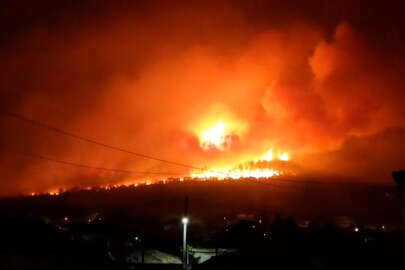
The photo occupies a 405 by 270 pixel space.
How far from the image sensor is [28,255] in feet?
55.5

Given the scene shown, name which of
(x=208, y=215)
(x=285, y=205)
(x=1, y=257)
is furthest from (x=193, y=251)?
(x=285, y=205)

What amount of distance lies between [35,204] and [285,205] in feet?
136

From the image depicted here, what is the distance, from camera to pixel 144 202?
76.5 metres

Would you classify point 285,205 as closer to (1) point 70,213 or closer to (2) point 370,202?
(2) point 370,202

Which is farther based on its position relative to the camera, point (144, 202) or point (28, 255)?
point (144, 202)

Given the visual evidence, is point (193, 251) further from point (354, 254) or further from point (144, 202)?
point (144, 202)

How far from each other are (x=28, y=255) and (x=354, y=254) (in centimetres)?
1414

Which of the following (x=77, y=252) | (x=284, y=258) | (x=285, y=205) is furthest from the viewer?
(x=285, y=205)

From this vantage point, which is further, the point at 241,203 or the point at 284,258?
the point at 241,203

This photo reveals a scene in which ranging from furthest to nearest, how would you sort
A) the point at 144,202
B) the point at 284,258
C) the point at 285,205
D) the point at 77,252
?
the point at 144,202 → the point at 285,205 → the point at 284,258 → the point at 77,252

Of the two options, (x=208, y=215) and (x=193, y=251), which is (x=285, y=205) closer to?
(x=208, y=215)

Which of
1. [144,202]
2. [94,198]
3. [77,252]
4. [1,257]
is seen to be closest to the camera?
[1,257]

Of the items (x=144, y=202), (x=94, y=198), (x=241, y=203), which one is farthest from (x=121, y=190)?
(x=241, y=203)

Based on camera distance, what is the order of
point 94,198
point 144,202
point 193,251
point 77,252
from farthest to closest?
point 94,198 < point 144,202 < point 193,251 < point 77,252
